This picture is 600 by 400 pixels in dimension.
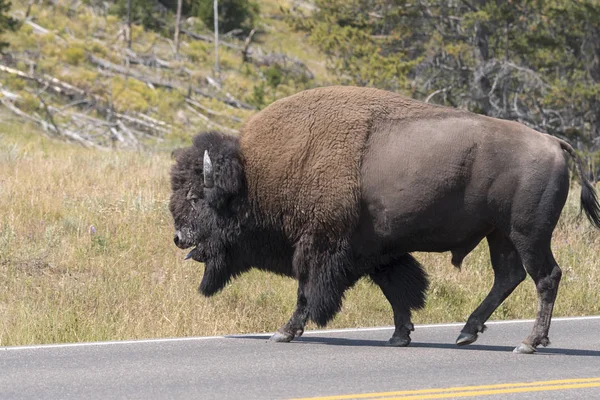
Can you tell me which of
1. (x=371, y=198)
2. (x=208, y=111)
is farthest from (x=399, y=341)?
(x=208, y=111)

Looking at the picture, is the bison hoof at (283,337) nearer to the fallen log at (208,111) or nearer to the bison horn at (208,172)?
the bison horn at (208,172)

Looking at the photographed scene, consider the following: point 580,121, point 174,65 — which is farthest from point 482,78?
point 174,65

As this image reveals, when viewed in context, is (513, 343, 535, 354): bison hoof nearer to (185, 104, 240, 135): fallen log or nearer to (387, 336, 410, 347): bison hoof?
(387, 336, 410, 347): bison hoof

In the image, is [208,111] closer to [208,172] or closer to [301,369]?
[208,172]

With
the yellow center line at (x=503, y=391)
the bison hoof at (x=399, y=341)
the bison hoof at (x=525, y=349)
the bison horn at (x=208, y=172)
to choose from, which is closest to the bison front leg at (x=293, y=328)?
the bison hoof at (x=399, y=341)

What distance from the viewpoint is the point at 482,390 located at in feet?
18.6

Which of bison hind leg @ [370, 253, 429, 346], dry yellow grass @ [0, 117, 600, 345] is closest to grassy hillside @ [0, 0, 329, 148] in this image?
dry yellow grass @ [0, 117, 600, 345]

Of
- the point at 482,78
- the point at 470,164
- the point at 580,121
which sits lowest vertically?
the point at 580,121

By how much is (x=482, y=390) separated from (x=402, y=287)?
7.44 ft

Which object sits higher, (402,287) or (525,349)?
(402,287)

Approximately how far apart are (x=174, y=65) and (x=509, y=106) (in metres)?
24.4

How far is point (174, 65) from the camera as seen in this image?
43.0 metres

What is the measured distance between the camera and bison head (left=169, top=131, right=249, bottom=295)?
314 inches

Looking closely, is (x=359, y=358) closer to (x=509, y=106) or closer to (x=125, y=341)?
(x=125, y=341)
